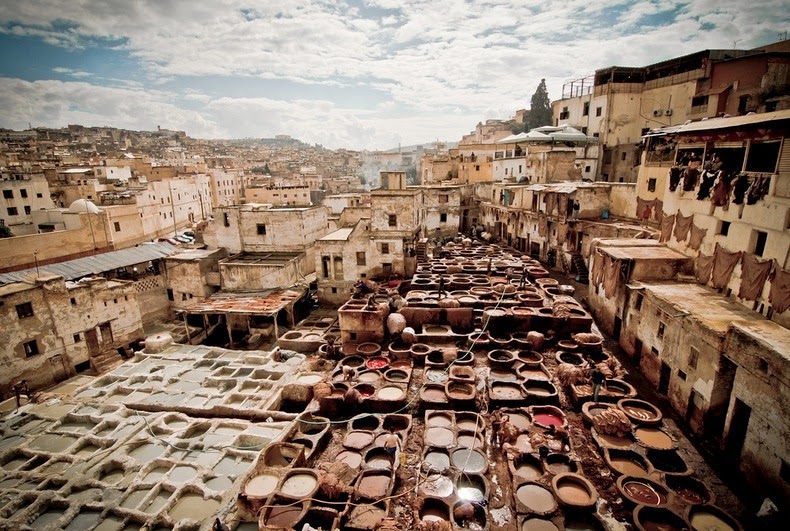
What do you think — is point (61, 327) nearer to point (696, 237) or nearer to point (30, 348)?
point (30, 348)

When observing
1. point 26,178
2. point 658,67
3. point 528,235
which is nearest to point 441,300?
point 528,235

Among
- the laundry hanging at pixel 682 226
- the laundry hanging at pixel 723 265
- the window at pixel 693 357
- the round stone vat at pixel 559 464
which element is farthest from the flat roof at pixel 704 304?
the round stone vat at pixel 559 464

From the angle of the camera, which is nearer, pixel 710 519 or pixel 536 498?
pixel 710 519

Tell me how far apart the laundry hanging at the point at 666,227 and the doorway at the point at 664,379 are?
740cm

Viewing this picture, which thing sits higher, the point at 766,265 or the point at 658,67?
the point at 658,67

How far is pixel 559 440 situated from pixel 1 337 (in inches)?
1040

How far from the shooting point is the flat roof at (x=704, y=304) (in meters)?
13.3

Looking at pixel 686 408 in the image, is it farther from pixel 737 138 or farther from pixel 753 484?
pixel 737 138

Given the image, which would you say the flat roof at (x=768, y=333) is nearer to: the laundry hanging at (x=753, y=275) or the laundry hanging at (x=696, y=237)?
the laundry hanging at (x=753, y=275)

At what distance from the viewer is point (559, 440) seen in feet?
44.6

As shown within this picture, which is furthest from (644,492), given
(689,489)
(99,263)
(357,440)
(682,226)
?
(99,263)

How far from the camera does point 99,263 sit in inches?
1105

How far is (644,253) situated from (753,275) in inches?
211

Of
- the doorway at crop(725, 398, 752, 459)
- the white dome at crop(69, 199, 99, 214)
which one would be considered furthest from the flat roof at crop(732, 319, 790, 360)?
the white dome at crop(69, 199, 99, 214)
